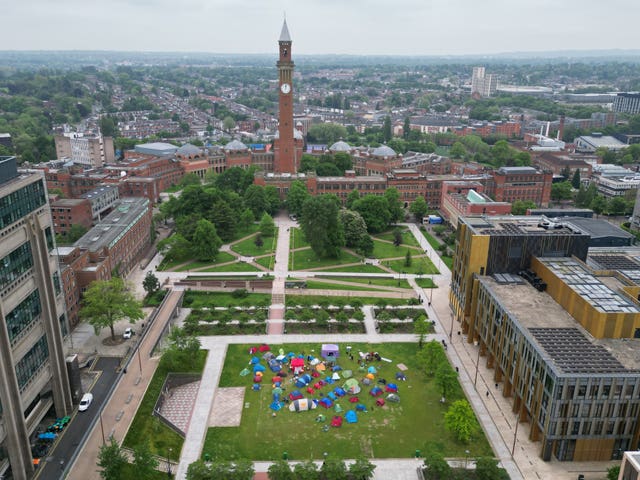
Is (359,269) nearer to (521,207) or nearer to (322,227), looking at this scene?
(322,227)

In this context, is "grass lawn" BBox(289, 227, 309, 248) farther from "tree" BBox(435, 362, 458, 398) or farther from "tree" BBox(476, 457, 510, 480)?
"tree" BBox(476, 457, 510, 480)

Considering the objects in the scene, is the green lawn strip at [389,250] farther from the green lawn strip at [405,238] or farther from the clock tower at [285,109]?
the clock tower at [285,109]

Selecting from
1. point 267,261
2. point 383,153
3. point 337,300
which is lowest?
point 267,261

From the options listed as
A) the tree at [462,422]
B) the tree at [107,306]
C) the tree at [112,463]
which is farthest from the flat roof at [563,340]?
the tree at [107,306]

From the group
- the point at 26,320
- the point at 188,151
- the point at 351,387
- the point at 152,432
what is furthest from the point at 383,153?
the point at 26,320

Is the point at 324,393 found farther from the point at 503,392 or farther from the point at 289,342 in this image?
the point at 503,392
